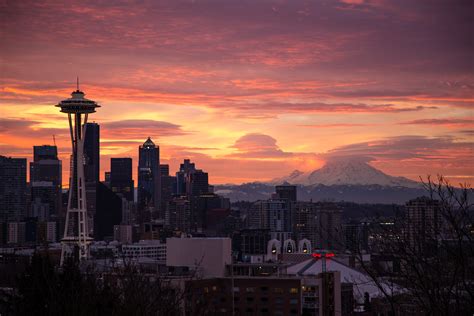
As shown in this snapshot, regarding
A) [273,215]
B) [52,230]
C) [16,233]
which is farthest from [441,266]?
[273,215]

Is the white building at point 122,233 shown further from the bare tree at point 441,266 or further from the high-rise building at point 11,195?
the bare tree at point 441,266

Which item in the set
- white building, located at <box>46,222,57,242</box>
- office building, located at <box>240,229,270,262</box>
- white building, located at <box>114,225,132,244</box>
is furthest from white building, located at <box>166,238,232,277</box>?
white building, located at <box>114,225,132,244</box>

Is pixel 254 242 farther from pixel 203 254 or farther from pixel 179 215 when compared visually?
pixel 203 254

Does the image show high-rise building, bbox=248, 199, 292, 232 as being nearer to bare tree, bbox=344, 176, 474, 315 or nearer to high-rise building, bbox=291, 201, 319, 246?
high-rise building, bbox=291, 201, 319, 246

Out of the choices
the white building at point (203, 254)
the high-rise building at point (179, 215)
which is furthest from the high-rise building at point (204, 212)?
the white building at point (203, 254)

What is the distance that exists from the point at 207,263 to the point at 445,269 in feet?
132

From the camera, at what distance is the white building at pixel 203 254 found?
158 ft

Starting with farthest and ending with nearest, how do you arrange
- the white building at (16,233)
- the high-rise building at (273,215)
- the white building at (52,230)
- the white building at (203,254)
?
the high-rise building at (273,215)
the white building at (52,230)
the white building at (16,233)
the white building at (203,254)

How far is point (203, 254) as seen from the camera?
47531mm

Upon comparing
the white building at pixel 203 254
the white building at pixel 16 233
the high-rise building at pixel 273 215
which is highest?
the high-rise building at pixel 273 215

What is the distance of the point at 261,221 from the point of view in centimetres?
14850

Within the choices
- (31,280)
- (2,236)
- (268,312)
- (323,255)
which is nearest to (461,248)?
(31,280)

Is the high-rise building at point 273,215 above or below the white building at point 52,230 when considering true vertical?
above

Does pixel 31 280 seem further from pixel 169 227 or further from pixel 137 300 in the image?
pixel 169 227
